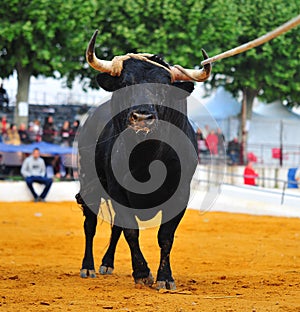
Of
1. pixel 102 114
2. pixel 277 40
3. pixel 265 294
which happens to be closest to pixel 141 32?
pixel 277 40

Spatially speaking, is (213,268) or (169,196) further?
(213,268)

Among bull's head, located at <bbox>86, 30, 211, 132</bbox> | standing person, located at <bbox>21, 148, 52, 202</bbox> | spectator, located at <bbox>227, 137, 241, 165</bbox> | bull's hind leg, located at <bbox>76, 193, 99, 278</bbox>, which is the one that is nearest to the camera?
bull's head, located at <bbox>86, 30, 211, 132</bbox>

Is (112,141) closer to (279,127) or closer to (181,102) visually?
(181,102)

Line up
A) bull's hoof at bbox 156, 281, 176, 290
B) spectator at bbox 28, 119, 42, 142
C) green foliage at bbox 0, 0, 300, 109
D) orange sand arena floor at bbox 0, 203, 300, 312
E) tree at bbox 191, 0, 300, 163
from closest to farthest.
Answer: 1. orange sand arena floor at bbox 0, 203, 300, 312
2. bull's hoof at bbox 156, 281, 176, 290
3. spectator at bbox 28, 119, 42, 142
4. green foliage at bbox 0, 0, 300, 109
5. tree at bbox 191, 0, 300, 163

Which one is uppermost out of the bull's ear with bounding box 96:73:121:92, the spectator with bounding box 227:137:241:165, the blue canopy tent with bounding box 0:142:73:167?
the bull's ear with bounding box 96:73:121:92

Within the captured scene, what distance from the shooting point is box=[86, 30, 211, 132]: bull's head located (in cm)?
710

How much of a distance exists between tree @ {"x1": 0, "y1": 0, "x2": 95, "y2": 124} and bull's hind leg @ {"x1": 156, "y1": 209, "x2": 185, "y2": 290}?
19.1m

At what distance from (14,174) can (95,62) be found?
1614 cm

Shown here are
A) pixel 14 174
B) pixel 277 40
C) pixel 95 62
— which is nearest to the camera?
pixel 95 62

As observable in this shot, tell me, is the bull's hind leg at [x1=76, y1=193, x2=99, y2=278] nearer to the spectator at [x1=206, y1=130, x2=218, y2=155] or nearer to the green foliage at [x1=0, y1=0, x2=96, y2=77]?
the spectator at [x1=206, y1=130, x2=218, y2=155]

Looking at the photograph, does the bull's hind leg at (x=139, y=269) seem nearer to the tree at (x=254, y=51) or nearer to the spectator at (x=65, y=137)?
the spectator at (x=65, y=137)

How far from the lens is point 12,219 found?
1633 cm

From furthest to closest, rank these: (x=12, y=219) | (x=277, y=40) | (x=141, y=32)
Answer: (x=277, y=40) < (x=141, y=32) < (x=12, y=219)

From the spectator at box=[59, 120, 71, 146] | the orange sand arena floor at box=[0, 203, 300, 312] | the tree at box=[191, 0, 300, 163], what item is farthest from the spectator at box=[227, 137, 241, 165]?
the orange sand arena floor at box=[0, 203, 300, 312]
